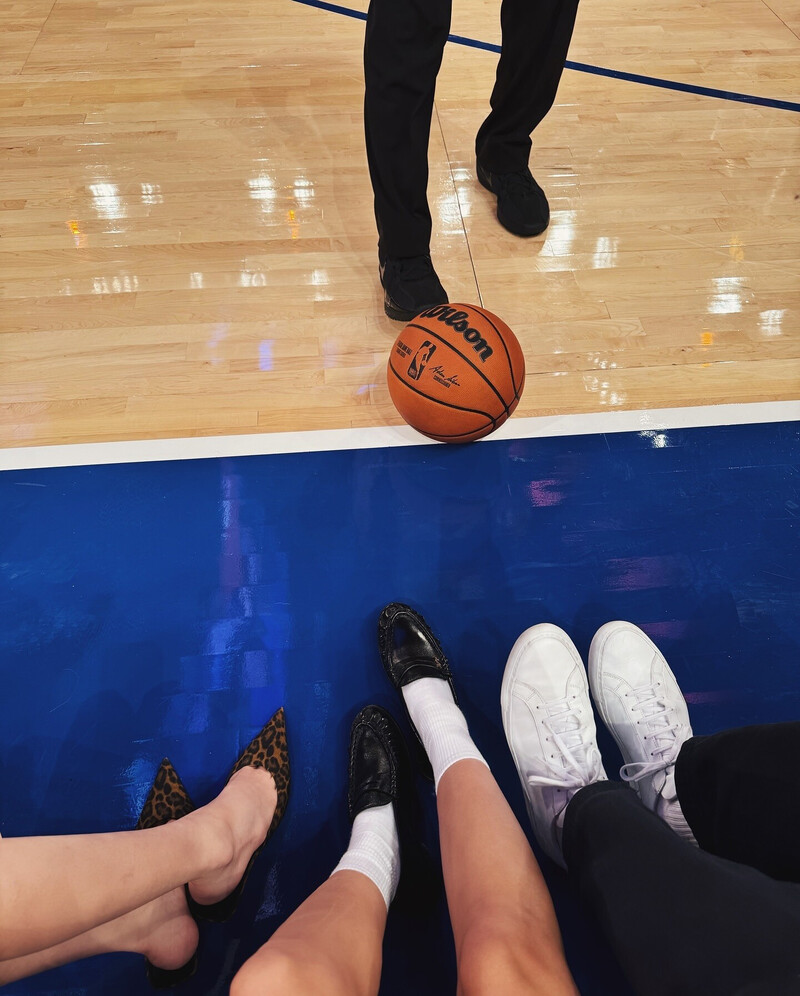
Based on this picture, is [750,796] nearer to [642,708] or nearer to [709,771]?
[709,771]

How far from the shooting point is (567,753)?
1.40 m

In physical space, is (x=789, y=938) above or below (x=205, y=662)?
above

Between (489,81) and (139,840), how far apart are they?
3.20 m

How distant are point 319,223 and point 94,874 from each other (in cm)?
215

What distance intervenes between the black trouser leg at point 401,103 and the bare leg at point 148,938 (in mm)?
1777

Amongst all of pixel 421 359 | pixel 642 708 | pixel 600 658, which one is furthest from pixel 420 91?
pixel 642 708

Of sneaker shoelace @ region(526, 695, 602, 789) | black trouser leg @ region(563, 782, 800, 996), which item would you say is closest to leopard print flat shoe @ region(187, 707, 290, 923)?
sneaker shoelace @ region(526, 695, 602, 789)

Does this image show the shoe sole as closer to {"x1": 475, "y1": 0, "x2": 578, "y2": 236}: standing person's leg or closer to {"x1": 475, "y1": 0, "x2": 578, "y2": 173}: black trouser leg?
{"x1": 475, "y1": 0, "x2": 578, "y2": 236}: standing person's leg

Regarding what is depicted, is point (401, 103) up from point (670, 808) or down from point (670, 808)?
up

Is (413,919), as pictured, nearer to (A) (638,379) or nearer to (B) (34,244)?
(A) (638,379)

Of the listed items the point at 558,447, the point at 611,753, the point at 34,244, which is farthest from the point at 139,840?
the point at 34,244

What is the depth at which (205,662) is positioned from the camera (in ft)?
5.22

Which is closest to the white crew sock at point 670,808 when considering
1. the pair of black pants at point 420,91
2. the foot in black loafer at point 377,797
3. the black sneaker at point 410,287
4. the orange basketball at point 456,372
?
the foot in black loafer at point 377,797

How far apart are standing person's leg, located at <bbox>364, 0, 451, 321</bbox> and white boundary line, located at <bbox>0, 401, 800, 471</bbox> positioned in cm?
48
